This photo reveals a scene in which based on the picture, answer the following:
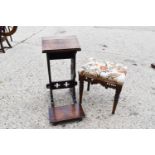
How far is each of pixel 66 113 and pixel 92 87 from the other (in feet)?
2.14

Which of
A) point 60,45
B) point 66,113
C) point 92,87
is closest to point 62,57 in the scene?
point 60,45

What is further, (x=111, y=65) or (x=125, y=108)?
(x=125, y=108)

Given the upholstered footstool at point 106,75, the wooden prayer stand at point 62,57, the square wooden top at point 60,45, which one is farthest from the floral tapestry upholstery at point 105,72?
the square wooden top at point 60,45

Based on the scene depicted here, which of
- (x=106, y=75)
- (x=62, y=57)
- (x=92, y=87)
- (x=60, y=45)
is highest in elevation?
(x=60, y=45)

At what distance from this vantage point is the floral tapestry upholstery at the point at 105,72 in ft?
6.78

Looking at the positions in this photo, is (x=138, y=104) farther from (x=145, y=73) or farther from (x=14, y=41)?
(x=14, y=41)

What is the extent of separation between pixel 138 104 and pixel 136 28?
3.23m

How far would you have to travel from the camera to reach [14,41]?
4254 mm

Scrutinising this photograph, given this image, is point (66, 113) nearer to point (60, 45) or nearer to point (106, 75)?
point (106, 75)

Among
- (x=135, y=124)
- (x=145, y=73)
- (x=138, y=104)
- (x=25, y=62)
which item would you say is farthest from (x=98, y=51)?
(x=135, y=124)

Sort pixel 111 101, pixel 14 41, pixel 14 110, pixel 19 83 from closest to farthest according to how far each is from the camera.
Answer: pixel 14 110
pixel 111 101
pixel 19 83
pixel 14 41

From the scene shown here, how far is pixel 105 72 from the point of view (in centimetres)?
212

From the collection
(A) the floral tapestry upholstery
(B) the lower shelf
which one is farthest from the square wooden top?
(B) the lower shelf

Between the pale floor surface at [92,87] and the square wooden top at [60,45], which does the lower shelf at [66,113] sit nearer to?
the pale floor surface at [92,87]
